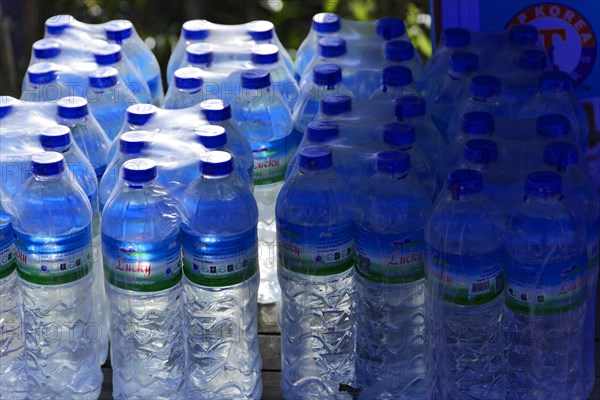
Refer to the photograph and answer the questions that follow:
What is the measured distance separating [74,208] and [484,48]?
1.21 meters

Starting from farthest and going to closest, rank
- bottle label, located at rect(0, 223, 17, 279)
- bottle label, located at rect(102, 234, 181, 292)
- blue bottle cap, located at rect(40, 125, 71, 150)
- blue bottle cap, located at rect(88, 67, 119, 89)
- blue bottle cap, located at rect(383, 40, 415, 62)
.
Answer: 1. blue bottle cap, located at rect(383, 40, 415, 62)
2. blue bottle cap, located at rect(88, 67, 119, 89)
3. blue bottle cap, located at rect(40, 125, 71, 150)
4. bottle label, located at rect(0, 223, 17, 279)
5. bottle label, located at rect(102, 234, 181, 292)

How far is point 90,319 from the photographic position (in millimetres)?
2547

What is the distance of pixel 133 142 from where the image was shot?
7.93 feet

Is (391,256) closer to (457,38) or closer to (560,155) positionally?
(560,155)

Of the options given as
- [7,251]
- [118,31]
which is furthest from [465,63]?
[7,251]

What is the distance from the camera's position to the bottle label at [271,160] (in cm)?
273

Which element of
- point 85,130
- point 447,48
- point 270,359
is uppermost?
point 447,48

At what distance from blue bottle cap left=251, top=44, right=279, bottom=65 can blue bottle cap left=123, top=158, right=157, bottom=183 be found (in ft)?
2.47

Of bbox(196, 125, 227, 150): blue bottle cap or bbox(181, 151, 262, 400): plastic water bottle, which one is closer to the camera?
bbox(181, 151, 262, 400): plastic water bottle

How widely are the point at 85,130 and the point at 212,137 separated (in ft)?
1.32

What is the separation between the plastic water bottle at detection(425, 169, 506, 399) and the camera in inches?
84.4

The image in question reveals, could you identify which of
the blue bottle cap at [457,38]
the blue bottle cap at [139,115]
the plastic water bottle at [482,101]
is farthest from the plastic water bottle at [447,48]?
the blue bottle cap at [139,115]

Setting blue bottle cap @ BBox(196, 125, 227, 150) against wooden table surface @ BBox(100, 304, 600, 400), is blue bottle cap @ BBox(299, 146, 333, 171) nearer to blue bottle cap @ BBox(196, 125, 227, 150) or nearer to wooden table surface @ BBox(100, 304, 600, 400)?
blue bottle cap @ BBox(196, 125, 227, 150)

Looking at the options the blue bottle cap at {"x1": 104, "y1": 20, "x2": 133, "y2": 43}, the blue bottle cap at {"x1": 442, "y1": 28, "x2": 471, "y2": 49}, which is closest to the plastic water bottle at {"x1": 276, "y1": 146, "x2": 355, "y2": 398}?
the blue bottle cap at {"x1": 442, "y1": 28, "x2": 471, "y2": 49}
